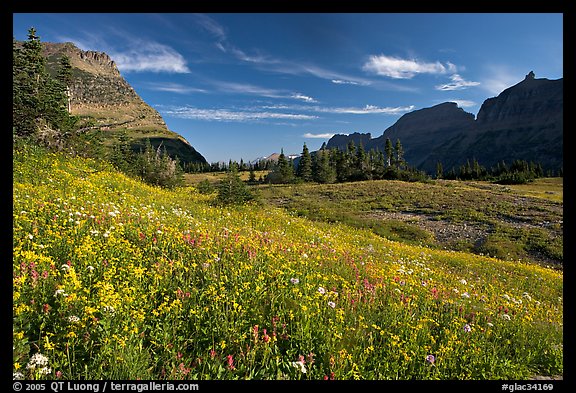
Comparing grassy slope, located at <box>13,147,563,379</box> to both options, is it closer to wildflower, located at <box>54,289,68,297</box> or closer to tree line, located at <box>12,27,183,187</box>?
wildflower, located at <box>54,289,68,297</box>

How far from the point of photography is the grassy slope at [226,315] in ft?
9.80

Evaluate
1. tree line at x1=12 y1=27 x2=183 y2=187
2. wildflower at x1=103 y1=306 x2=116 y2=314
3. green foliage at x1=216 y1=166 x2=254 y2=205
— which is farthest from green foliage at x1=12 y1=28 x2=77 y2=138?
wildflower at x1=103 y1=306 x2=116 y2=314

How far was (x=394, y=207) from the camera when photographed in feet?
120

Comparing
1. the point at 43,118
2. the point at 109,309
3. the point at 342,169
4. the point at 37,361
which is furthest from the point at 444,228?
the point at 342,169

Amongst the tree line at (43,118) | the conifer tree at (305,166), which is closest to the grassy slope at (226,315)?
the tree line at (43,118)

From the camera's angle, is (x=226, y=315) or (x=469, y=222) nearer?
(x=226, y=315)

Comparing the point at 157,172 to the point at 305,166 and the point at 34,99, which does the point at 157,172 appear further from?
the point at 305,166

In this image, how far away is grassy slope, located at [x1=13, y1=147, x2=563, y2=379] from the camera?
9.80ft

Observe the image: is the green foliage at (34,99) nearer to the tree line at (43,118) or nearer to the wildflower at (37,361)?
the tree line at (43,118)

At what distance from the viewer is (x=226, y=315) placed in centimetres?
357

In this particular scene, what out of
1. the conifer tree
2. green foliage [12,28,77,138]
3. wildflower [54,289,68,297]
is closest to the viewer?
wildflower [54,289,68,297]
